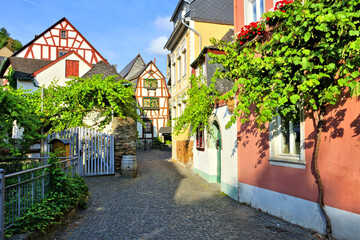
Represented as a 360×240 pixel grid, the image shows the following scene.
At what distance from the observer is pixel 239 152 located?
7.69 metres

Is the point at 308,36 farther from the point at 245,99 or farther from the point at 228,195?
the point at 228,195

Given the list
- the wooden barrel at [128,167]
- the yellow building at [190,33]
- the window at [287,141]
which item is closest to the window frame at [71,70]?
the yellow building at [190,33]

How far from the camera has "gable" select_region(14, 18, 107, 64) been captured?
26.1 meters

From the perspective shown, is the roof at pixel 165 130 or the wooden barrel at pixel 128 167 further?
the roof at pixel 165 130

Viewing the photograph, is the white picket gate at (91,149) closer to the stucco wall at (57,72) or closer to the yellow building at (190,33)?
the yellow building at (190,33)

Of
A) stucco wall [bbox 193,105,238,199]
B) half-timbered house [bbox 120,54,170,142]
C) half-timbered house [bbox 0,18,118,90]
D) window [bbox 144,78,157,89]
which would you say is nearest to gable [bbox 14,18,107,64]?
half-timbered house [bbox 0,18,118,90]

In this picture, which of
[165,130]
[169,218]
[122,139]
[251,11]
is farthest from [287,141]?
[165,130]

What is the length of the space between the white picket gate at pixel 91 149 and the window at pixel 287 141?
7.55 m

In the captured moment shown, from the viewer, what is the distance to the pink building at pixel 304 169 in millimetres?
4332

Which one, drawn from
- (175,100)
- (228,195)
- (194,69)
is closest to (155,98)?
(175,100)

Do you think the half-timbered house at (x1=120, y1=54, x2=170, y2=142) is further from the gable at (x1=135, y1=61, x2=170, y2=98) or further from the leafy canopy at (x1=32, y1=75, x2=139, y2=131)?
the leafy canopy at (x1=32, y1=75, x2=139, y2=131)

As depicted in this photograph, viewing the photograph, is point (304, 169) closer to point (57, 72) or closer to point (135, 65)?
point (57, 72)

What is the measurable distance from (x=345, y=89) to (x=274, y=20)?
2.50 metres

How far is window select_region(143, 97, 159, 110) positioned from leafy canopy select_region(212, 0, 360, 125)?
31180mm
